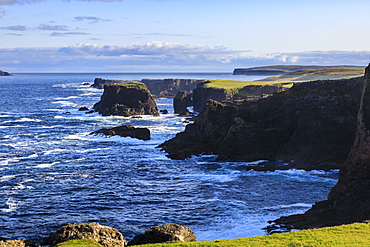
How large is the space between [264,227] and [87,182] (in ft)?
89.9

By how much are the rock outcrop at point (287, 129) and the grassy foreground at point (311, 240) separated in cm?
3435

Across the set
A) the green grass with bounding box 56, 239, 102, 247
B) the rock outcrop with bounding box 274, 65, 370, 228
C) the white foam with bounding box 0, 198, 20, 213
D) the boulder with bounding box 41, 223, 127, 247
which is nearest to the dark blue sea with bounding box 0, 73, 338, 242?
the white foam with bounding box 0, 198, 20, 213

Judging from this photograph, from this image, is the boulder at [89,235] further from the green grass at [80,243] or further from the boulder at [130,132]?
the boulder at [130,132]

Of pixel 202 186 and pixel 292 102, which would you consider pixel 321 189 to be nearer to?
pixel 202 186

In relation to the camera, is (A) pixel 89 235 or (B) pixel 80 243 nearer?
(B) pixel 80 243

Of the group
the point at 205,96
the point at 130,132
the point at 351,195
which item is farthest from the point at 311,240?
the point at 205,96

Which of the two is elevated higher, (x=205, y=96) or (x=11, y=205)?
(x=205, y=96)

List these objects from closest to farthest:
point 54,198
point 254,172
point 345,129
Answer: point 54,198 → point 254,172 → point 345,129

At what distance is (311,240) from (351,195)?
14.9 metres

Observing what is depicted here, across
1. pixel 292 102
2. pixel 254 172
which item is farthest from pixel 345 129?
pixel 254 172

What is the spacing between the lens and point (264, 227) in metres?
41.8

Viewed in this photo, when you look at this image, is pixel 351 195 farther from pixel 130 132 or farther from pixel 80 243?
pixel 130 132

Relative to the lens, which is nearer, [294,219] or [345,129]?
[294,219]

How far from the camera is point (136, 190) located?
56719 millimetres
